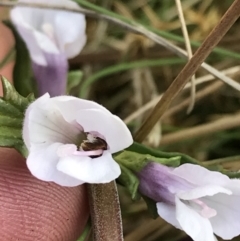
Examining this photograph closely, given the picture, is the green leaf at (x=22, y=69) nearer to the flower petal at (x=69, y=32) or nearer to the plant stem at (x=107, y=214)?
the flower petal at (x=69, y=32)

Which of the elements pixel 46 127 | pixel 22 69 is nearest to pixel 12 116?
pixel 46 127

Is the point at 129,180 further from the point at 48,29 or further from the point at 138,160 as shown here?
the point at 48,29

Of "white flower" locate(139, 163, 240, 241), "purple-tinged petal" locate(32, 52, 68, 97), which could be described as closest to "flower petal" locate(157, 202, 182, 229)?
"white flower" locate(139, 163, 240, 241)

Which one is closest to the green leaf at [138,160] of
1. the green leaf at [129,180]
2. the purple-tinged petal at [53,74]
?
the green leaf at [129,180]

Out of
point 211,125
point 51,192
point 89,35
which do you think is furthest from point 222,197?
point 89,35

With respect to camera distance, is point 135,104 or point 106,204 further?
point 135,104

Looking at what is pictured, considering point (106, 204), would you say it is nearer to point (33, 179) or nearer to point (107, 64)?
point (33, 179)
